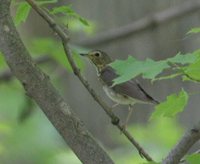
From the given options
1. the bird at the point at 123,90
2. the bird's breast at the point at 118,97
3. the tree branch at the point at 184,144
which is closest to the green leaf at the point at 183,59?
the tree branch at the point at 184,144

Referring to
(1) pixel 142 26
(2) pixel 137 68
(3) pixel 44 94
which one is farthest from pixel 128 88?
(1) pixel 142 26

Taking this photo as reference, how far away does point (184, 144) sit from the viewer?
1721 mm

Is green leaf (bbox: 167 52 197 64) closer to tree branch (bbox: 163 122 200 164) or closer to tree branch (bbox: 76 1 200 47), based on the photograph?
tree branch (bbox: 163 122 200 164)

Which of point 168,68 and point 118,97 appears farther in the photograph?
point 118,97

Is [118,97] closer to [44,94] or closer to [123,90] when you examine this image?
[123,90]

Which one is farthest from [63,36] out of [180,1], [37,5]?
[180,1]

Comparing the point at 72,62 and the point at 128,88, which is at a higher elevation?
the point at 72,62

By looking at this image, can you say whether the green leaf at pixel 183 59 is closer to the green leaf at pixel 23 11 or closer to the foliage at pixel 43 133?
the green leaf at pixel 23 11

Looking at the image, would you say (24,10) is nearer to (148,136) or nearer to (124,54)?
(148,136)

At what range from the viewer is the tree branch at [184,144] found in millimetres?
1694

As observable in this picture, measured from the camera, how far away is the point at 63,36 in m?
1.97

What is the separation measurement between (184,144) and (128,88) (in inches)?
46.9

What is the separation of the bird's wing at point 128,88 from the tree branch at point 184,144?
1.06 meters

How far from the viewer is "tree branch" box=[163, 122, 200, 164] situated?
1694mm
